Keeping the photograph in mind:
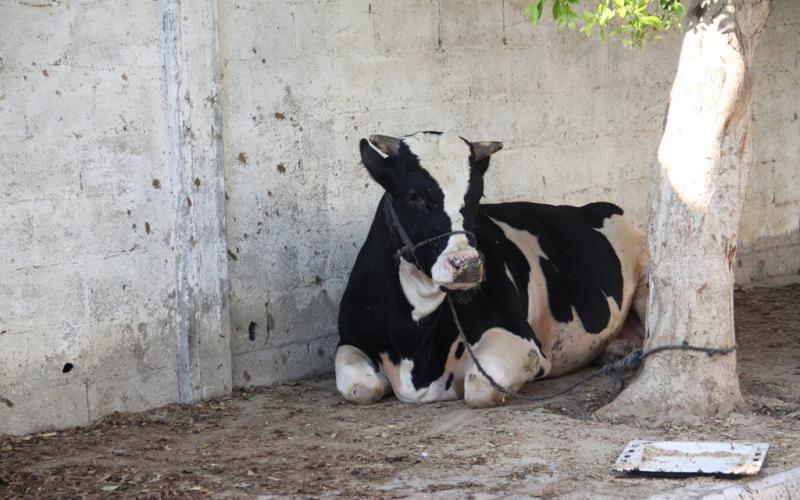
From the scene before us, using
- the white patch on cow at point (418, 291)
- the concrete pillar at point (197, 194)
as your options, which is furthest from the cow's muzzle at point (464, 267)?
the concrete pillar at point (197, 194)

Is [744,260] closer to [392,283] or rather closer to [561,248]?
[561,248]

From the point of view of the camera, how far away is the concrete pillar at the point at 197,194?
6371 mm

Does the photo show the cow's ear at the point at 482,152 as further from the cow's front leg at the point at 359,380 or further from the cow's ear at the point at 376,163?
the cow's front leg at the point at 359,380

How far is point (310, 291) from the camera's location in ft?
23.6

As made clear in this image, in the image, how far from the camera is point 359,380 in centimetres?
651

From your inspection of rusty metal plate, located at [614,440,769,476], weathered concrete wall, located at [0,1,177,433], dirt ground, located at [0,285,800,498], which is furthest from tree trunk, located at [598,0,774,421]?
weathered concrete wall, located at [0,1,177,433]

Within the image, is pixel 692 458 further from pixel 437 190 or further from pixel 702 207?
pixel 437 190

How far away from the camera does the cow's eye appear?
246 inches

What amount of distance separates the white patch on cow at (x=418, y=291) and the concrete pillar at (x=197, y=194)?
91 centimetres

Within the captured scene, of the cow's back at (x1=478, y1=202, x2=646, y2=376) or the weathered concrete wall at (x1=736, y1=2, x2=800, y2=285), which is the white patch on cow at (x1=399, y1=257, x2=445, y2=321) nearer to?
the cow's back at (x1=478, y1=202, x2=646, y2=376)

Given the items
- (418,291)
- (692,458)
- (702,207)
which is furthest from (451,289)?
(692,458)

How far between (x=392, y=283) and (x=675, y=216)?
1.47 meters

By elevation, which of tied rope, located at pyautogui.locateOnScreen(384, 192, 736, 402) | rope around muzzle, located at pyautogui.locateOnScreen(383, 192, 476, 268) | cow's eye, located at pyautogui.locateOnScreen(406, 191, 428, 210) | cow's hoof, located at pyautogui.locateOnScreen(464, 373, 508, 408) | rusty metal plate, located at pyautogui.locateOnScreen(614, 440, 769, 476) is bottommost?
rusty metal plate, located at pyautogui.locateOnScreen(614, 440, 769, 476)

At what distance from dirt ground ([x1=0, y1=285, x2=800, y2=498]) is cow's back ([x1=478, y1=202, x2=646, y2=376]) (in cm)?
37
